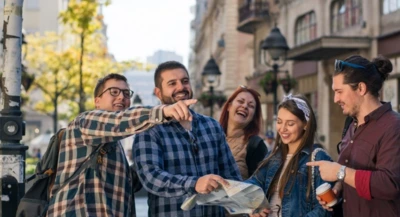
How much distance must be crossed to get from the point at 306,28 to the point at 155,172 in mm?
30295

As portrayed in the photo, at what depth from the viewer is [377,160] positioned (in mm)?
4438

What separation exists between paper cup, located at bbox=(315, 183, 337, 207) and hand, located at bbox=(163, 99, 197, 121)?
3.19ft

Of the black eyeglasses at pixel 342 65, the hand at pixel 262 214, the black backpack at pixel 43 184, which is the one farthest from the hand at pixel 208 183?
the black backpack at pixel 43 184

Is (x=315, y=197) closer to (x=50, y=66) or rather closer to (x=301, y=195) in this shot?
(x=301, y=195)

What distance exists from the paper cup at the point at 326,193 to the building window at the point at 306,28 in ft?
94.2

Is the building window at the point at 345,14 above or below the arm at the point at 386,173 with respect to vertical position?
above

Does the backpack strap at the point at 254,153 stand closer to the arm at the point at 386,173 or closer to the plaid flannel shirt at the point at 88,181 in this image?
the plaid flannel shirt at the point at 88,181

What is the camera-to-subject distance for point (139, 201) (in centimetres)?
2044

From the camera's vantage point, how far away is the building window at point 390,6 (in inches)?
993

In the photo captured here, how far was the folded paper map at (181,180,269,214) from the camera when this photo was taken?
15.0ft

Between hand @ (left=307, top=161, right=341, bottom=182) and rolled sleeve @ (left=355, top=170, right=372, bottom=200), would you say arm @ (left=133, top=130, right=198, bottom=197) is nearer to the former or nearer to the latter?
hand @ (left=307, top=161, right=341, bottom=182)

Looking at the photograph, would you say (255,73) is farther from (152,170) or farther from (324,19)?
(152,170)

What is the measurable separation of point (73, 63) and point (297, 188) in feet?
132

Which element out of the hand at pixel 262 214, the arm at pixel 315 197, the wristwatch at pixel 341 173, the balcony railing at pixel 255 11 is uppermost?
the balcony railing at pixel 255 11
